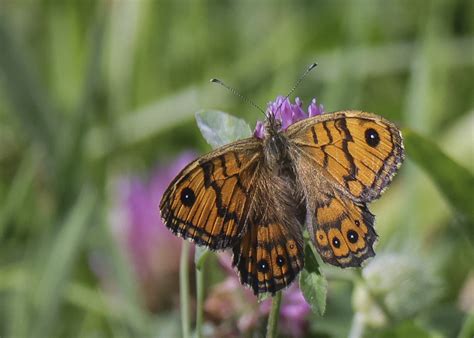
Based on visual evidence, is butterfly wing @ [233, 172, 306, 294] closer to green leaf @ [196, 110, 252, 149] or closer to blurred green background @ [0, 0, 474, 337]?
green leaf @ [196, 110, 252, 149]

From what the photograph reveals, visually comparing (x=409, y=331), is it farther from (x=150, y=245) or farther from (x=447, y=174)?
(x=150, y=245)

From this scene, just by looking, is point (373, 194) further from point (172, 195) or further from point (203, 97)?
point (203, 97)

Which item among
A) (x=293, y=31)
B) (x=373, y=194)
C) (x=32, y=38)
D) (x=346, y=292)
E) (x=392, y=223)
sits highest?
(x=32, y=38)

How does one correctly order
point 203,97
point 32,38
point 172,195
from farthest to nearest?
point 32,38 → point 203,97 → point 172,195

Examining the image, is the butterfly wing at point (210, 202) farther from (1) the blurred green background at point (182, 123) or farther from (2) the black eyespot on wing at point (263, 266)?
(1) the blurred green background at point (182, 123)

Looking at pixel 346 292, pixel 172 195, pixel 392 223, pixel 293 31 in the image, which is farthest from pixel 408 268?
pixel 293 31

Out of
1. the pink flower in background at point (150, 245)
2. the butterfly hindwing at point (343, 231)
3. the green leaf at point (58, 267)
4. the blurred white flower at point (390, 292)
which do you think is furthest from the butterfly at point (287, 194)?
the pink flower in background at point (150, 245)

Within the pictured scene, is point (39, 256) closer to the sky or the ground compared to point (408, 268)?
closer to the sky

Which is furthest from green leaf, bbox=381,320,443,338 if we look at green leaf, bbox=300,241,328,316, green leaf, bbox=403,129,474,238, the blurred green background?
green leaf, bbox=300,241,328,316

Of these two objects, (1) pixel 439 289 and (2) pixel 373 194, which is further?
(1) pixel 439 289

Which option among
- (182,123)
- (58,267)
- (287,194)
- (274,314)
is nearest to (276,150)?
(287,194)
